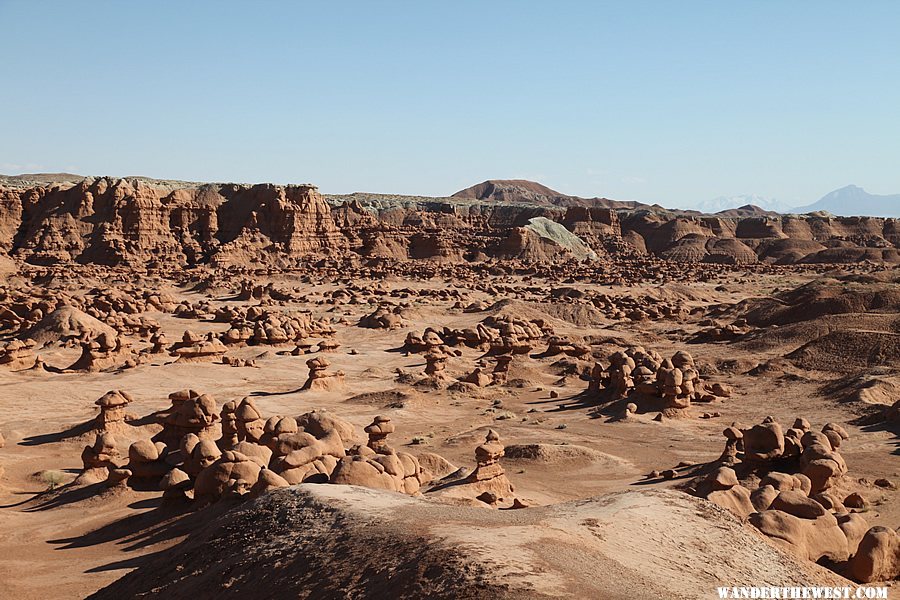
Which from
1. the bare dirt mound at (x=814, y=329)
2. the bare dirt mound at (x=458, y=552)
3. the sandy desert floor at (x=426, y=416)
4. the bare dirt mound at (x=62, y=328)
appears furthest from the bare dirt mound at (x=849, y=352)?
the bare dirt mound at (x=62, y=328)

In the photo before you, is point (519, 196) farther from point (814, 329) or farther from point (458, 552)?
point (458, 552)

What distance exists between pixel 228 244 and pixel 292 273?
31.9ft

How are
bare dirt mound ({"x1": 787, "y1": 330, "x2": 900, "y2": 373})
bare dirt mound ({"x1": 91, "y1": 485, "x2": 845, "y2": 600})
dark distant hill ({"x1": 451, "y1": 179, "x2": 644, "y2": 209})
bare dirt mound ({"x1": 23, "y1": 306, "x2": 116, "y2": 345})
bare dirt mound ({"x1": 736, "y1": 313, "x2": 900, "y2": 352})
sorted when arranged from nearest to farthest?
bare dirt mound ({"x1": 91, "y1": 485, "x2": 845, "y2": 600})
bare dirt mound ({"x1": 787, "y1": 330, "x2": 900, "y2": 373})
bare dirt mound ({"x1": 736, "y1": 313, "x2": 900, "y2": 352})
bare dirt mound ({"x1": 23, "y1": 306, "x2": 116, "y2": 345})
dark distant hill ({"x1": 451, "y1": 179, "x2": 644, "y2": 209})

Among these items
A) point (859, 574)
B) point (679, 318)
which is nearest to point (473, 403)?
point (859, 574)

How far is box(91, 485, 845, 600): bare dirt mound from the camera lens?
5535mm

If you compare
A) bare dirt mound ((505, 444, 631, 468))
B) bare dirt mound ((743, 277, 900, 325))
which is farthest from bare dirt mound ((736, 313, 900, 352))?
bare dirt mound ((505, 444, 631, 468))

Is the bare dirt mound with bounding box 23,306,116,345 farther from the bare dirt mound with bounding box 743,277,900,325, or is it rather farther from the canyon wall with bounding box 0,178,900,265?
the canyon wall with bounding box 0,178,900,265

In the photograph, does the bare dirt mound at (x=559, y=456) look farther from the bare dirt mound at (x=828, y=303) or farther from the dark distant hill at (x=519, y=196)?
the dark distant hill at (x=519, y=196)

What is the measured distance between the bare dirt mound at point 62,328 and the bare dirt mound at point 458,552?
75.0ft

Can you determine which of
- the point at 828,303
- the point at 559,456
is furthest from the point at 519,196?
the point at 559,456

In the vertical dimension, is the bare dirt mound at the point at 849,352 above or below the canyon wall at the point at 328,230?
below

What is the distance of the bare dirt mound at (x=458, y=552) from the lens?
5.54 m

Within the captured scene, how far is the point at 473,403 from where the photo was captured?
2294cm

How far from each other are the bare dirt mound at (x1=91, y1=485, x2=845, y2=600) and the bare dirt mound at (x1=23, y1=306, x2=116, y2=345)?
22.9 meters
